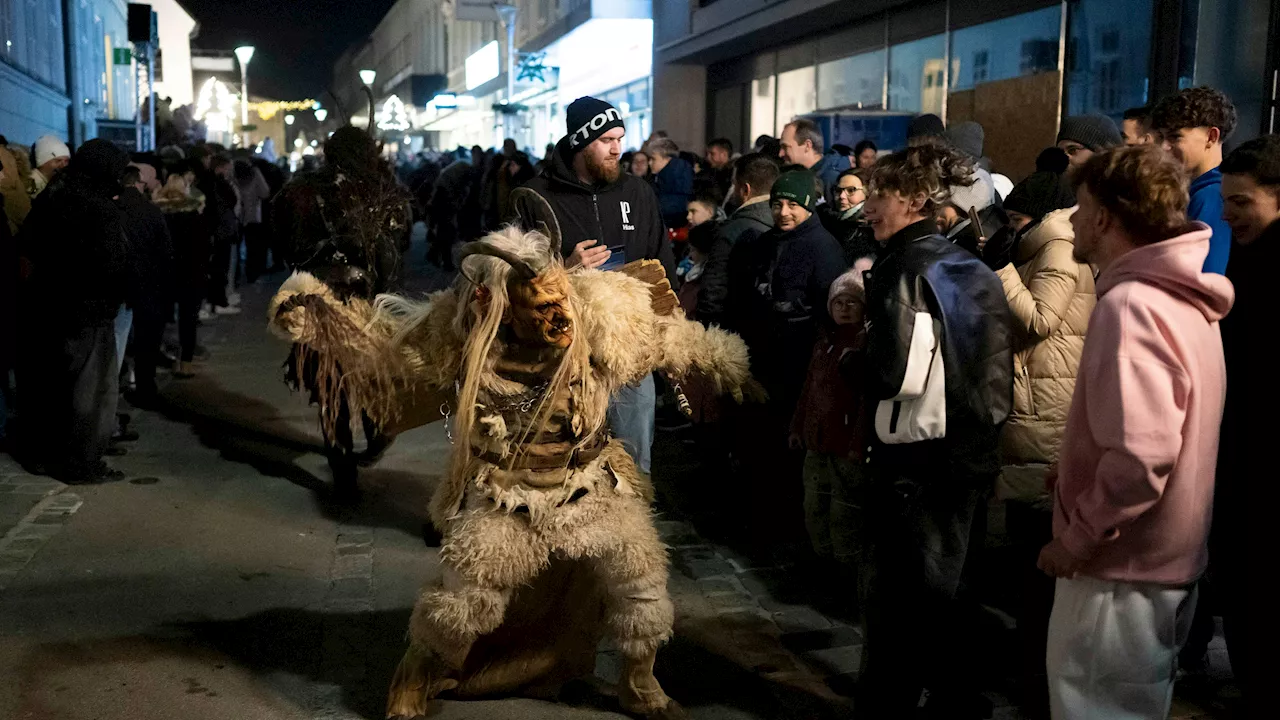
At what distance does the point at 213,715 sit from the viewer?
4.25m

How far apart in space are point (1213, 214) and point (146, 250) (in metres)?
6.64

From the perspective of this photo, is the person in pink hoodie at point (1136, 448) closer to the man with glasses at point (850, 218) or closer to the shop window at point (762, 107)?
the man with glasses at point (850, 218)

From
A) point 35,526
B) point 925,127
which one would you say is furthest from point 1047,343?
point 35,526

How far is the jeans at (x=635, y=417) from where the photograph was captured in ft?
17.0

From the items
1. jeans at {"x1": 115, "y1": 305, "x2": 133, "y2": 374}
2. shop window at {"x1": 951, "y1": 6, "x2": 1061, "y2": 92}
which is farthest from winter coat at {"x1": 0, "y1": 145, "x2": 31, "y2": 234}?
shop window at {"x1": 951, "y1": 6, "x2": 1061, "y2": 92}

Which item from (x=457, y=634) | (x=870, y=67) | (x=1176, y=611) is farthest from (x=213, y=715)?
(x=870, y=67)

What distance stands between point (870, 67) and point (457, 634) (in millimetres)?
13332

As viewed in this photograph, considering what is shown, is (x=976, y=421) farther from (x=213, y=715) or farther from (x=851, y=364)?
(x=213, y=715)

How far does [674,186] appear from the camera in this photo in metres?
11.6

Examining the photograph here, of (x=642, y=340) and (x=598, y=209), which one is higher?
(x=598, y=209)

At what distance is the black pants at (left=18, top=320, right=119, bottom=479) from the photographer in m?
7.27

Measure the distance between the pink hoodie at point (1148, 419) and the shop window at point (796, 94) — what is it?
1489cm

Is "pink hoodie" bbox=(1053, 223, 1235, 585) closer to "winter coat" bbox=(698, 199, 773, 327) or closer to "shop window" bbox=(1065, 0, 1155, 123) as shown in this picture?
"winter coat" bbox=(698, 199, 773, 327)

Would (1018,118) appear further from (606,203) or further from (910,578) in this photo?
(910,578)
